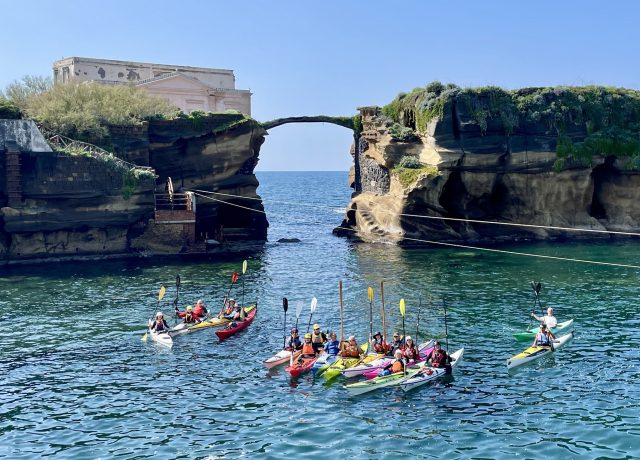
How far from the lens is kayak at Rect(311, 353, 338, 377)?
31.6 meters

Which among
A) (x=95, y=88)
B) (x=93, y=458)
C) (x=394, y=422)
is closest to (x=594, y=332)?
(x=394, y=422)

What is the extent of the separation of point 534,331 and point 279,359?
40.8 ft

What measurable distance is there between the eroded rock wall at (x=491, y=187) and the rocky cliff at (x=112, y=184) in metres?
15.2

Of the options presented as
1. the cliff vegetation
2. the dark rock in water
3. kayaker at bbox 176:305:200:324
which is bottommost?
kayaker at bbox 176:305:200:324

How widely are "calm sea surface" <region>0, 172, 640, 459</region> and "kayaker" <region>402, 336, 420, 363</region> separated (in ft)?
6.71

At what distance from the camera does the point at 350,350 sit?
32.4m

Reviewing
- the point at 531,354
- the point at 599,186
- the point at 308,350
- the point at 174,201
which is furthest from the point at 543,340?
the point at 599,186

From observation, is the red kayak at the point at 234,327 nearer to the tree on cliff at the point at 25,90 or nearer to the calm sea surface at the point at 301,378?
the calm sea surface at the point at 301,378

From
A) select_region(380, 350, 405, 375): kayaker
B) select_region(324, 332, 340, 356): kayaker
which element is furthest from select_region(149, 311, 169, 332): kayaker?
select_region(380, 350, 405, 375): kayaker

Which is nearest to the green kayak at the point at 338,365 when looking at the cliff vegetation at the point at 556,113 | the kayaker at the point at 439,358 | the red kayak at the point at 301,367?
the red kayak at the point at 301,367

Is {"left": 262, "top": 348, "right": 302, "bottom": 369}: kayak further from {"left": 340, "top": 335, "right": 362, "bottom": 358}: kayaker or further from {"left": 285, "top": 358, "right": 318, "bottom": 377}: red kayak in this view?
{"left": 340, "top": 335, "right": 362, "bottom": 358}: kayaker

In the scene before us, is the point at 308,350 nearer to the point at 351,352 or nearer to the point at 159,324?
the point at 351,352

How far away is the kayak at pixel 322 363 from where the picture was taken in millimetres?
31578

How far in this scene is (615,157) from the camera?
69.3m
